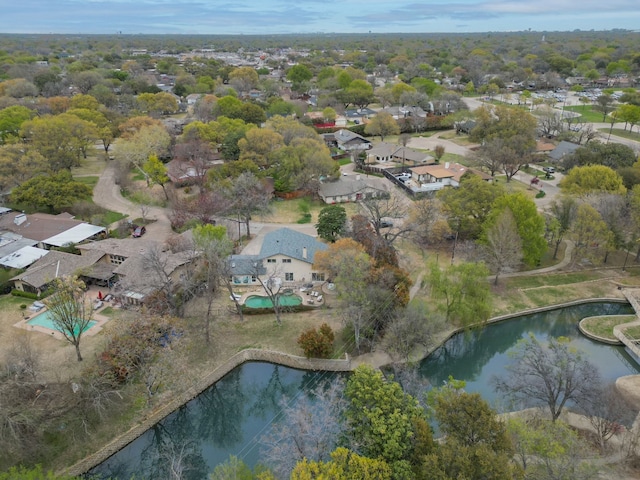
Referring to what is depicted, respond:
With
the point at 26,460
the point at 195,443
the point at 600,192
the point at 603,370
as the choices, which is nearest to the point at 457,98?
the point at 600,192

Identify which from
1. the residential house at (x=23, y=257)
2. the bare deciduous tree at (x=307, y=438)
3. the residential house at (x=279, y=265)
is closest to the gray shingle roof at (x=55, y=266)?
the residential house at (x=23, y=257)

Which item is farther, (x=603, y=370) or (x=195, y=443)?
(x=603, y=370)

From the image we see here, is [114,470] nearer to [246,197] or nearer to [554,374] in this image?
[554,374]

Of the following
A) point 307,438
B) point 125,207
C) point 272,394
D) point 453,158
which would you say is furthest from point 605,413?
point 453,158

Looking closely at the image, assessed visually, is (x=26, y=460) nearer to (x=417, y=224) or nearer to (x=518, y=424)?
(x=518, y=424)

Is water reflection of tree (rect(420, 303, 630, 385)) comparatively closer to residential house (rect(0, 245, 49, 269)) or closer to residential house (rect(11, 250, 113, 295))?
residential house (rect(11, 250, 113, 295))
